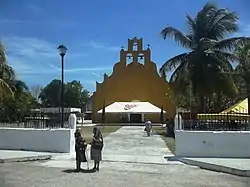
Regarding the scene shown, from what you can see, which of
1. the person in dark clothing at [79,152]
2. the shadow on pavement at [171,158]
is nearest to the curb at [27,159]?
the person in dark clothing at [79,152]

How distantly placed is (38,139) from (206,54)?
597 inches

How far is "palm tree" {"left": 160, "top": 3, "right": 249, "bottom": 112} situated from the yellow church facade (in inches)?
1151

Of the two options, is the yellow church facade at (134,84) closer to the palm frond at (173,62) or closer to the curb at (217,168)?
the palm frond at (173,62)

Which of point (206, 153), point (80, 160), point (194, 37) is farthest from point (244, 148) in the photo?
point (194, 37)

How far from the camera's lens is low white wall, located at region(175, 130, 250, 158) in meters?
14.9

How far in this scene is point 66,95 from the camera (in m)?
95.6

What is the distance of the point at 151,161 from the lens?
14.4 metres

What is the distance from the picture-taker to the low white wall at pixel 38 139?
16422 mm

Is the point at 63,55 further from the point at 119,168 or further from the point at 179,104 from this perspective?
the point at 179,104

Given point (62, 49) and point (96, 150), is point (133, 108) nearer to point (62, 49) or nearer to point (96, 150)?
point (62, 49)

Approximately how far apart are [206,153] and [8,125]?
30.0 ft

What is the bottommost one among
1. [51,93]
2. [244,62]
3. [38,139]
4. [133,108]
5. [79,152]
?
[79,152]

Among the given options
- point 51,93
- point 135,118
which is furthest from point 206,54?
point 51,93

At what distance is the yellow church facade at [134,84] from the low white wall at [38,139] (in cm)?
4139
